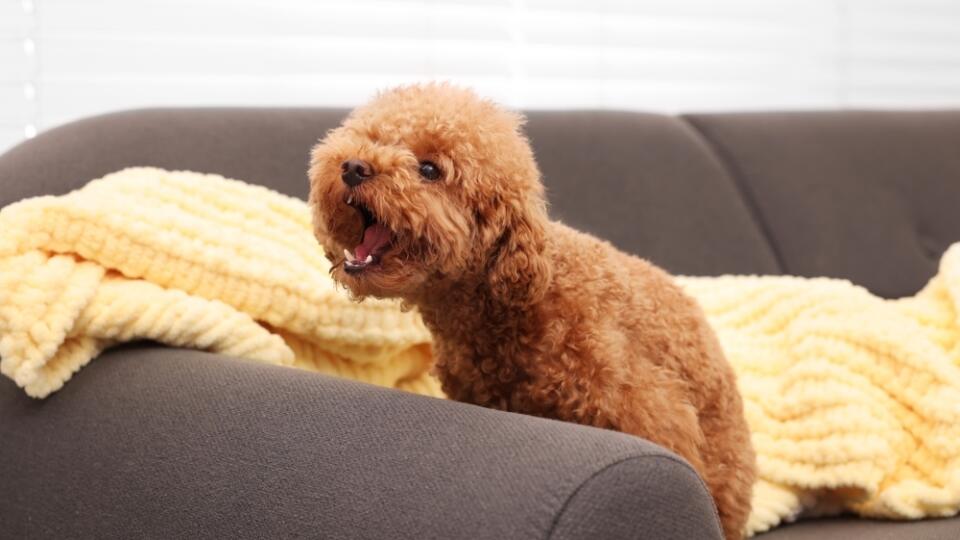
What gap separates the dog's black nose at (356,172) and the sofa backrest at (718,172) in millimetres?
604

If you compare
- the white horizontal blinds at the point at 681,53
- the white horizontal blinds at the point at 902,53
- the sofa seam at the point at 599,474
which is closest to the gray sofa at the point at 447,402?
the sofa seam at the point at 599,474

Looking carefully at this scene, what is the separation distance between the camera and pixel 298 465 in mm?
877

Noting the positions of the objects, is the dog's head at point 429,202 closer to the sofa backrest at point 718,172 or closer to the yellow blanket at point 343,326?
the yellow blanket at point 343,326

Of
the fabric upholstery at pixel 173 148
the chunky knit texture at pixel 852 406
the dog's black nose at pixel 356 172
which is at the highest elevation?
the dog's black nose at pixel 356 172

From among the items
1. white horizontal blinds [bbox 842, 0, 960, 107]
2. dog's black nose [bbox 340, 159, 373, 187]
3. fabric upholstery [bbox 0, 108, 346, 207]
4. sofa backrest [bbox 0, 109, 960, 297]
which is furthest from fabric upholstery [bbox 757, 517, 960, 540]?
white horizontal blinds [bbox 842, 0, 960, 107]

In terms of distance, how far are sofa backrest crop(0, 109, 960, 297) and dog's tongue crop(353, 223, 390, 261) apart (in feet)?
1.93

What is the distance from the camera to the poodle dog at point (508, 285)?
965 mm

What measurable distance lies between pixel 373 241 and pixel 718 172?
3.69 feet

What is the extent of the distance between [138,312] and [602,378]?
487mm

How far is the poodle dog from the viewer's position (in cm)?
97

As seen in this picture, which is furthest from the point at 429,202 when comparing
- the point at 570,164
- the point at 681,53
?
the point at 681,53

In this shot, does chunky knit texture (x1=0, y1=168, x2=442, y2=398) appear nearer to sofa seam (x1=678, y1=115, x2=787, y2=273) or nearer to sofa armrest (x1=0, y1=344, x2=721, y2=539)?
sofa armrest (x1=0, y1=344, x2=721, y2=539)

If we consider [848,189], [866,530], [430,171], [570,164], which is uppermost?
[430,171]

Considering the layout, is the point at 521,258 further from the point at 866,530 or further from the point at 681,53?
the point at 681,53
